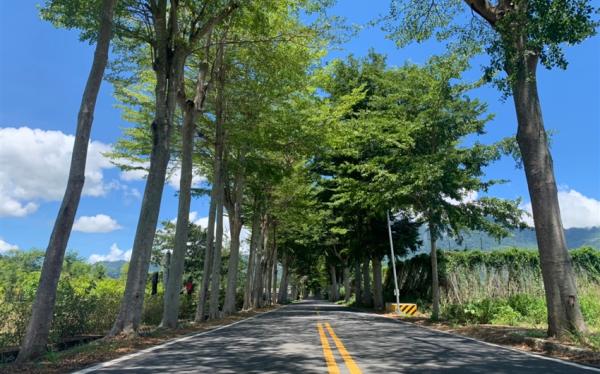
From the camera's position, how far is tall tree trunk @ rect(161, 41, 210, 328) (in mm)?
14539

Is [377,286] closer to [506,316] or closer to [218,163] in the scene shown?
[506,316]

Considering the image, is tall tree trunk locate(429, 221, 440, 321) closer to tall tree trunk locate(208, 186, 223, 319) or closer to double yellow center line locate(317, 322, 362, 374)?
double yellow center line locate(317, 322, 362, 374)

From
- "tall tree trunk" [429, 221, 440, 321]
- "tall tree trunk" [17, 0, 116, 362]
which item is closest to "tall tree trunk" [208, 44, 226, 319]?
"tall tree trunk" [429, 221, 440, 321]

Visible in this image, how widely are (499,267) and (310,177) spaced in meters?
13.1

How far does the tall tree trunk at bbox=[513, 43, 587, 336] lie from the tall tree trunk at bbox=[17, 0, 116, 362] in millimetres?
8849

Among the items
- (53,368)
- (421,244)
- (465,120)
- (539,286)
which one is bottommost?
(53,368)

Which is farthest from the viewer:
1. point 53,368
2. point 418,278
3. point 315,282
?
point 315,282

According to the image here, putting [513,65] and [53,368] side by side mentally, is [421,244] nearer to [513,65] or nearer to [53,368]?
[513,65]

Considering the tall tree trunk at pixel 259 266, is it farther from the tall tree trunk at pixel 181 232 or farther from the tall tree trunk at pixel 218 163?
the tall tree trunk at pixel 181 232

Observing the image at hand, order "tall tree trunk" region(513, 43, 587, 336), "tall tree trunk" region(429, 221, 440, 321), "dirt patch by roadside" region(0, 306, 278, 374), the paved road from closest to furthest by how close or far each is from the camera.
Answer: the paved road
"dirt patch by roadside" region(0, 306, 278, 374)
"tall tree trunk" region(513, 43, 587, 336)
"tall tree trunk" region(429, 221, 440, 321)

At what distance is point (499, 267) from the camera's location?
23062mm

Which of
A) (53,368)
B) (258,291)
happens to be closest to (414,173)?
(53,368)

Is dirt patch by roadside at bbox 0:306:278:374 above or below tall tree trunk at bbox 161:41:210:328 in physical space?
below

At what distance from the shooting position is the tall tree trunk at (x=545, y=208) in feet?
31.9
